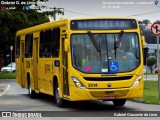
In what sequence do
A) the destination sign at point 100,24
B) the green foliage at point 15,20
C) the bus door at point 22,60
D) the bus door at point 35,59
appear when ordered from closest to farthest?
1. the destination sign at point 100,24
2. the bus door at point 35,59
3. the bus door at point 22,60
4. the green foliage at point 15,20

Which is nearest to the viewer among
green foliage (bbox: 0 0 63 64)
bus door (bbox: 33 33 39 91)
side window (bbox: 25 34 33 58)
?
bus door (bbox: 33 33 39 91)

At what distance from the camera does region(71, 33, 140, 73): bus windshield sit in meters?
16.1

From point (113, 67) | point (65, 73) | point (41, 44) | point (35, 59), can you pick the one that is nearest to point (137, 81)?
point (113, 67)

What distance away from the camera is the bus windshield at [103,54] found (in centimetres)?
1609

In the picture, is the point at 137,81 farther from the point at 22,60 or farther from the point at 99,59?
the point at 22,60

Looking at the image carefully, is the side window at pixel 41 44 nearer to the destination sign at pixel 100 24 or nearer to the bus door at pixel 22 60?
the destination sign at pixel 100 24

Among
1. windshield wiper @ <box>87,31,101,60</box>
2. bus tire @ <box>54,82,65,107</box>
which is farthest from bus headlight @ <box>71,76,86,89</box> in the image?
bus tire @ <box>54,82,65,107</box>

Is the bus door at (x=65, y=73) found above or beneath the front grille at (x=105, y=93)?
above

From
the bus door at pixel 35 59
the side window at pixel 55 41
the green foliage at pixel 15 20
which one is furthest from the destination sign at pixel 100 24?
the green foliage at pixel 15 20

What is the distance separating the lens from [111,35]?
1650cm

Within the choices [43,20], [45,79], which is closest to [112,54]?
[45,79]

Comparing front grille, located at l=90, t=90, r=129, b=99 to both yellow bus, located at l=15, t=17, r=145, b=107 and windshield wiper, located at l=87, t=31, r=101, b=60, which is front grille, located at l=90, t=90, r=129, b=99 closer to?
yellow bus, located at l=15, t=17, r=145, b=107

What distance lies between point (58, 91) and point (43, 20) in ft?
98.7

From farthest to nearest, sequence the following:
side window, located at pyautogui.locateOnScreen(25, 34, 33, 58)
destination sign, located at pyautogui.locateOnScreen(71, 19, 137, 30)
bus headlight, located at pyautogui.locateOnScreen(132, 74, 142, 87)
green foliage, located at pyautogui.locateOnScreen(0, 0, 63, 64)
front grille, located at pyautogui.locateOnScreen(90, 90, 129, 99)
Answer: green foliage, located at pyautogui.locateOnScreen(0, 0, 63, 64) → side window, located at pyautogui.locateOnScreen(25, 34, 33, 58) → destination sign, located at pyautogui.locateOnScreen(71, 19, 137, 30) → bus headlight, located at pyautogui.locateOnScreen(132, 74, 142, 87) → front grille, located at pyautogui.locateOnScreen(90, 90, 129, 99)
